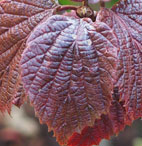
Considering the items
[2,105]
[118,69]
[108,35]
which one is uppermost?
[108,35]

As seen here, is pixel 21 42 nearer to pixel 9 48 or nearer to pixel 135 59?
pixel 9 48

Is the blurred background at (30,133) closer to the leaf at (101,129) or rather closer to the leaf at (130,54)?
Result: the leaf at (101,129)

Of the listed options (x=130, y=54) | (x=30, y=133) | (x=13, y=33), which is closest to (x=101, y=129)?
(x=130, y=54)

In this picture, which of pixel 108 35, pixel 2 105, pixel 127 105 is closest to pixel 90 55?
pixel 108 35

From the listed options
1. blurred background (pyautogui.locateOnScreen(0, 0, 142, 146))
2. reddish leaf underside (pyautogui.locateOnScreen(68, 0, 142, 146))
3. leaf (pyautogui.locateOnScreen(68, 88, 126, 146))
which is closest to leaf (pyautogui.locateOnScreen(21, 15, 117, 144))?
reddish leaf underside (pyautogui.locateOnScreen(68, 0, 142, 146))

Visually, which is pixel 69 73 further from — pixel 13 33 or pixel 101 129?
pixel 101 129

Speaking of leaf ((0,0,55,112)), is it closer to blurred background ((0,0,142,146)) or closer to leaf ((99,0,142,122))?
leaf ((99,0,142,122))
